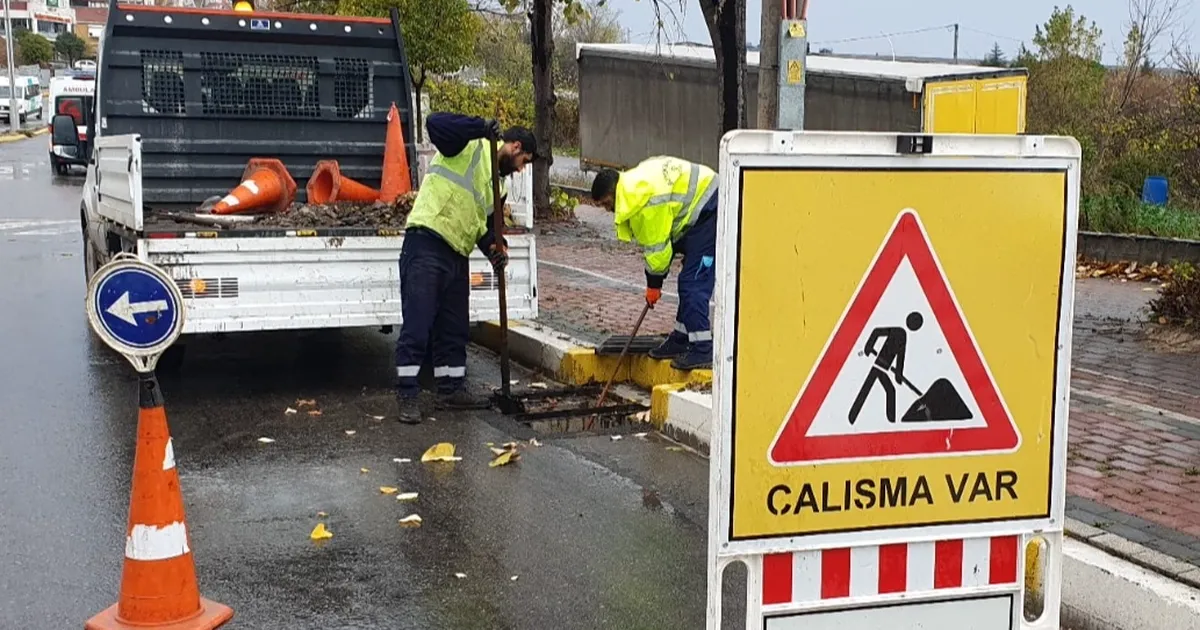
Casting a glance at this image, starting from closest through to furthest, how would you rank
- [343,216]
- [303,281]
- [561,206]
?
[303,281] → [343,216] → [561,206]

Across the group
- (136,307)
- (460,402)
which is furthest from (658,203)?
(136,307)

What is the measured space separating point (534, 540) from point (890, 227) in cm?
300

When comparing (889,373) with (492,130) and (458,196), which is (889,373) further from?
(458,196)

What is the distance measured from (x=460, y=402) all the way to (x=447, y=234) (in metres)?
1.03

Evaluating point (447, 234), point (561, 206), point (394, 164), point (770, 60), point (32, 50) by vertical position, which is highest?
point (32, 50)

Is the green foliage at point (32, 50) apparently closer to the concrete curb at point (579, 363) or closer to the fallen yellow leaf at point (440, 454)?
the concrete curb at point (579, 363)

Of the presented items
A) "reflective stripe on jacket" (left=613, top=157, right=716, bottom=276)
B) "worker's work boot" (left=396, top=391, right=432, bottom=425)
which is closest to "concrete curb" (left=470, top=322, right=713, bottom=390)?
"reflective stripe on jacket" (left=613, top=157, right=716, bottom=276)

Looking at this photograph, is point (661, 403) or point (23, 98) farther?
point (23, 98)

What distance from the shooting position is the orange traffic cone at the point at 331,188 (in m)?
9.33

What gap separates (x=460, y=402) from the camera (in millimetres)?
7730

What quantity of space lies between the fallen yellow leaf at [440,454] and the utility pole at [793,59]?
8.09ft

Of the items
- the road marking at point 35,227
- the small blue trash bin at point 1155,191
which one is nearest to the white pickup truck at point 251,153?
the road marking at point 35,227

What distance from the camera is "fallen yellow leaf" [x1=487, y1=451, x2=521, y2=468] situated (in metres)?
6.45

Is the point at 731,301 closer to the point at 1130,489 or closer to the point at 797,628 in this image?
the point at 797,628
